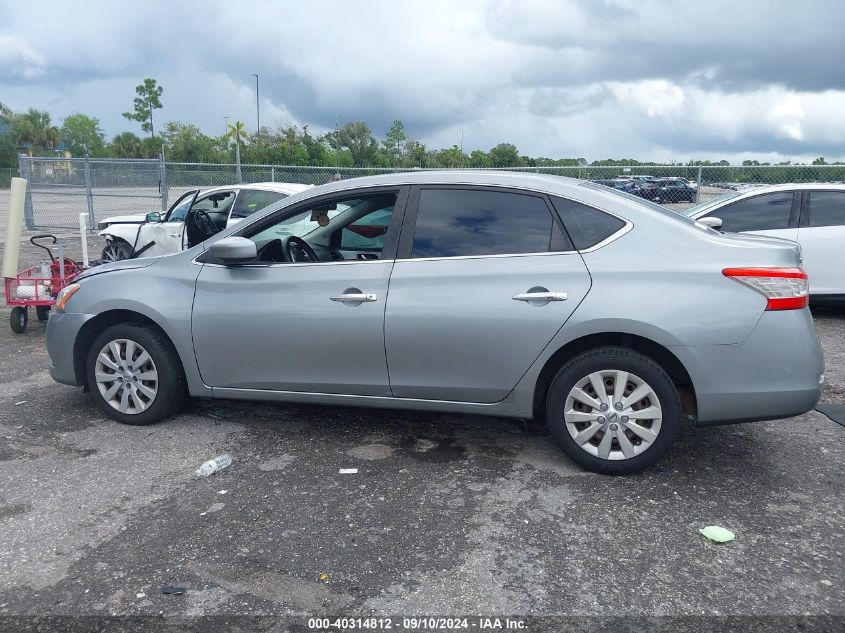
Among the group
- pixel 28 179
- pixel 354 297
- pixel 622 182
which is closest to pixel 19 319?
pixel 354 297

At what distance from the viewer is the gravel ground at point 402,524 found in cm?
303

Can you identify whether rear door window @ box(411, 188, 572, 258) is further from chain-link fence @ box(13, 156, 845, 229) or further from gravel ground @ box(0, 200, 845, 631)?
chain-link fence @ box(13, 156, 845, 229)

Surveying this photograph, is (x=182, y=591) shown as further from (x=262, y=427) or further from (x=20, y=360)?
(x=20, y=360)

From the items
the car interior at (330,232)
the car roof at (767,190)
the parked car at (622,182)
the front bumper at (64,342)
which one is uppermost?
the parked car at (622,182)

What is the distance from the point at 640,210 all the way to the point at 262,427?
280cm

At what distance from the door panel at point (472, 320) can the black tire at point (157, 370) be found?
5.00ft

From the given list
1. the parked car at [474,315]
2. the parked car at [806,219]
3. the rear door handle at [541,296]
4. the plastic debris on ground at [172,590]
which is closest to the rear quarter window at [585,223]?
the parked car at [474,315]

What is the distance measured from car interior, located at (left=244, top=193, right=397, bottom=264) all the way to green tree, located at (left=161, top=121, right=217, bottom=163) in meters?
67.2

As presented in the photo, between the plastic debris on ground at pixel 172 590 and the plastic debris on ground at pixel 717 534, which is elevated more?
the plastic debris on ground at pixel 717 534

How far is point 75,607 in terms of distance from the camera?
301cm

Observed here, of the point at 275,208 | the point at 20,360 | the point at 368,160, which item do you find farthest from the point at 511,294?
the point at 368,160

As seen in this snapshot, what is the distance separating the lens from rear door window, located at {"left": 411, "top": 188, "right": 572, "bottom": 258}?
14.1 feet

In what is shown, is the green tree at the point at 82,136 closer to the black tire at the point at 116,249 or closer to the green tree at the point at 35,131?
the green tree at the point at 35,131

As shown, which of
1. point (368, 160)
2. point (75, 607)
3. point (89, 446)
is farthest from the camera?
point (368, 160)
